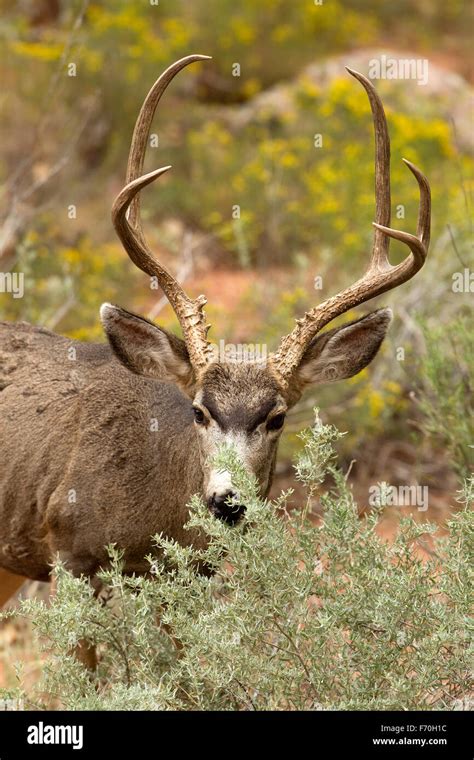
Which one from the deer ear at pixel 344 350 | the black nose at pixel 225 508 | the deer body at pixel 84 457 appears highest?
the deer ear at pixel 344 350

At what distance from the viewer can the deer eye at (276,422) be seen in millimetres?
5777

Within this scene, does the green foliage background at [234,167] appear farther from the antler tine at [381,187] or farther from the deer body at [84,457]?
the antler tine at [381,187]

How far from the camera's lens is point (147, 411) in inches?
253

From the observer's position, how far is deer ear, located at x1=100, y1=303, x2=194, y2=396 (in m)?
6.19

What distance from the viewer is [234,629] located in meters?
4.96

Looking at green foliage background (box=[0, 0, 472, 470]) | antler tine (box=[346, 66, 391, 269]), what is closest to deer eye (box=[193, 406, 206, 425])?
antler tine (box=[346, 66, 391, 269])

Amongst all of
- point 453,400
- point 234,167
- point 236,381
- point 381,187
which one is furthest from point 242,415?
point 234,167

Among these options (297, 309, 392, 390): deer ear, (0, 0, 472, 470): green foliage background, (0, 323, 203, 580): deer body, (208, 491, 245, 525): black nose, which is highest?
(0, 0, 472, 470): green foliage background

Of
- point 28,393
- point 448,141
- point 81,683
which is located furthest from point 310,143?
point 81,683

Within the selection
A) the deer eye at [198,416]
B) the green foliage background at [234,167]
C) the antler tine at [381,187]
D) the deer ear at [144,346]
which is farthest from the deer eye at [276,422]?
the green foliage background at [234,167]

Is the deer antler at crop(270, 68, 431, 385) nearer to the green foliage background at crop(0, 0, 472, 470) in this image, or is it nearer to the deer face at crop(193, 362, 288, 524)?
the deer face at crop(193, 362, 288, 524)

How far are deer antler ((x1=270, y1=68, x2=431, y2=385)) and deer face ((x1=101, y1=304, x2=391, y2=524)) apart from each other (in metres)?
0.13

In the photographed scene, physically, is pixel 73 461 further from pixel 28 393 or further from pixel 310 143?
pixel 310 143
